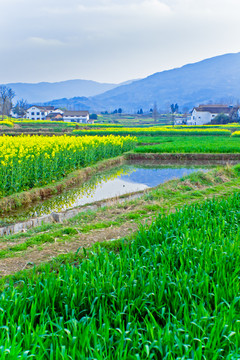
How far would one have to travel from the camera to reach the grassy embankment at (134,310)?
2.46m

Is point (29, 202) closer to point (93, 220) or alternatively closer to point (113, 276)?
point (93, 220)

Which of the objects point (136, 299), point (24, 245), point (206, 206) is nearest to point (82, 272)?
point (136, 299)

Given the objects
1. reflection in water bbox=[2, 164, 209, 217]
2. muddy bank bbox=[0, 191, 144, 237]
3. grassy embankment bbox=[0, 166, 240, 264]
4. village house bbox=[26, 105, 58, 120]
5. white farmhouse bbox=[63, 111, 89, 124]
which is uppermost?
village house bbox=[26, 105, 58, 120]

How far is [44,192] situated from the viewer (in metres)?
12.3

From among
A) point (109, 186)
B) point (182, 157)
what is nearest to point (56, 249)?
point (109, 186)

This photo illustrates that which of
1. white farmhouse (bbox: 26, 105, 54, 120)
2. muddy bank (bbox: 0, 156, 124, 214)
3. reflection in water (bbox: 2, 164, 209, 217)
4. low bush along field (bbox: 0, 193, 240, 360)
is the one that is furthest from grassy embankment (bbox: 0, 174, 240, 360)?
white farmhouse (bbox: 26, 105, 54, 120)

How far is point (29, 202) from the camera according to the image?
1137 cm

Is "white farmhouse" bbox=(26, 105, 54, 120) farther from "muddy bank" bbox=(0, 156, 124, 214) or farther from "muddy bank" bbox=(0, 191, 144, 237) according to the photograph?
"muddy bank" bbox=(0, 191, 144, 237)

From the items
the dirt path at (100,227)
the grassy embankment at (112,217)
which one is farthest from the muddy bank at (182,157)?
the dirt path at (100,227)

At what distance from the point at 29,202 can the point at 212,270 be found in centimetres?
857

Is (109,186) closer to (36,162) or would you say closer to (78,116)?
(36,162)

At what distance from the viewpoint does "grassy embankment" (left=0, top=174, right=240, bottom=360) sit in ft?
8.07

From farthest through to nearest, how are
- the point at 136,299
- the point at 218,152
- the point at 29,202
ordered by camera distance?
the point at 218,152 → the point at 29,202 → the point at 136,299

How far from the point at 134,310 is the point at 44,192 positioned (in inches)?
377
